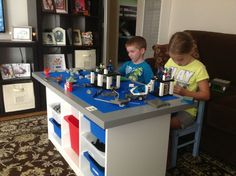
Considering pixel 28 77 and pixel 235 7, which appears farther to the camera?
pixel 28 77

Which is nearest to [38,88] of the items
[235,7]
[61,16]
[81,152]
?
[61,16]

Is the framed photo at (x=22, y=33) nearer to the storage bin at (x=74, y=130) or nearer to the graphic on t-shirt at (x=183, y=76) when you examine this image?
the storage bin at (x=74, y=130)

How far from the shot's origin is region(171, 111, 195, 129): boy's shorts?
1.71m

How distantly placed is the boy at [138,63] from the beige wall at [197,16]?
4.00ft

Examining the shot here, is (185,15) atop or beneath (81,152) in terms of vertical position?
atop

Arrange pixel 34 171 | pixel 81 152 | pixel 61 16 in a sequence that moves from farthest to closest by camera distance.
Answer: pixel 61 16
pixel 34 171
pixel 81 152

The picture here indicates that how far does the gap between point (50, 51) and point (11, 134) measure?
1185 mm

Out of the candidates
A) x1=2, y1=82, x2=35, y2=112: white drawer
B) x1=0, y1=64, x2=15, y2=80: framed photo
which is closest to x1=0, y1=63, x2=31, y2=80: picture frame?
x1=0, y1=64, x2=15, y2=80: framed photo

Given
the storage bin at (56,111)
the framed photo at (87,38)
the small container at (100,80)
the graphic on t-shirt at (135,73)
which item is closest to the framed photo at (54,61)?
the framed photo at (87,38)

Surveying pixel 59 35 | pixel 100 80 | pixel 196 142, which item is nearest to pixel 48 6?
pixel 59 35

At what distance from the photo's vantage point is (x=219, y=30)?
8.73ft

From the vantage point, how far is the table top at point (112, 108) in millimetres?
1107

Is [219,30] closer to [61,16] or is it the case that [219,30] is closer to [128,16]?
[61,16]

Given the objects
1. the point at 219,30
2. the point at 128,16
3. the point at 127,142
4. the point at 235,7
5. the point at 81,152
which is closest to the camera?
the point at 127,142
